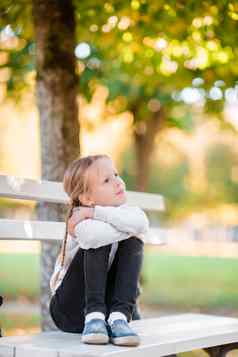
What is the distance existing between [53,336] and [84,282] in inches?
11.4

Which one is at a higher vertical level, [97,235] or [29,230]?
[97,235]

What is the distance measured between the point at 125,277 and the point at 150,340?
29cm

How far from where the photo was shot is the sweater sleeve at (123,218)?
3695 millimetres

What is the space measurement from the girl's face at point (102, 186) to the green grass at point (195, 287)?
29.7 ft

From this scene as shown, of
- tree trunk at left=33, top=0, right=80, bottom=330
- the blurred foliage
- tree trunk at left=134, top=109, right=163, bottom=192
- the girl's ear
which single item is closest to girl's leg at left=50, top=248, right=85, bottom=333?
the girl's ear

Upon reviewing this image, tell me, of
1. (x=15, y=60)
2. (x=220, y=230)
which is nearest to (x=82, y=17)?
(x=15, y=60)

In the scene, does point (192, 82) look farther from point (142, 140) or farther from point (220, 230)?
point (220, 230)

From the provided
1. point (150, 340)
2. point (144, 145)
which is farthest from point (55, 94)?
point (144, 145)

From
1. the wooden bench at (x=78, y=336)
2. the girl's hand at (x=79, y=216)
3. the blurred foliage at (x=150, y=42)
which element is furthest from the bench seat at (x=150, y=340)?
the blurred foliage at (x=150, y=42)

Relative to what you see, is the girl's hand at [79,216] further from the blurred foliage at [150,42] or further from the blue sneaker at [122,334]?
the blurred foliage at [150,42]

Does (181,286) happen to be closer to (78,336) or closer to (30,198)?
(30,198)

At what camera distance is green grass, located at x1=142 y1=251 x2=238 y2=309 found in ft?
44.2

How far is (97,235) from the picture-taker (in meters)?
3.63

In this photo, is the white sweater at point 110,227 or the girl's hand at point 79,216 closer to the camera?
the white sweater at point 110,227
